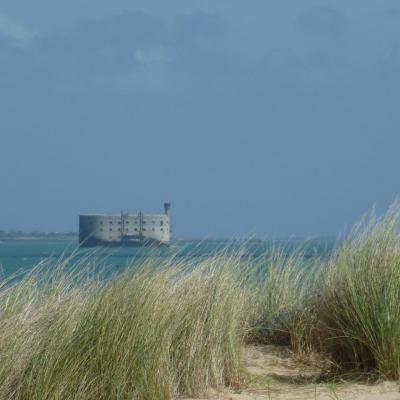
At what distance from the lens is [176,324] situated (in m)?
4.52

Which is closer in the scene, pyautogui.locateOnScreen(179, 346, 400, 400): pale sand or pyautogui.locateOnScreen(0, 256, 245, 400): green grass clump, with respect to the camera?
pyautogui.locateOnScreen(0, 256, 245, 400): green grass clump

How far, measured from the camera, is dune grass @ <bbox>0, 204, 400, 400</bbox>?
403 cm

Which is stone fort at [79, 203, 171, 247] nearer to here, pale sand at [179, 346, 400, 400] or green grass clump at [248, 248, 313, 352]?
green grass clump at [248, 248, 313, 352]

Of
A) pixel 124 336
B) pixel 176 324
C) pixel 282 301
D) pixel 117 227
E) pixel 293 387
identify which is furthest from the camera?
pixel 117 227

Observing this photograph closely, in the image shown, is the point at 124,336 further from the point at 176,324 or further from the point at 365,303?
the point at 365,303

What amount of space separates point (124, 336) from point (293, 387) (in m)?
1.23

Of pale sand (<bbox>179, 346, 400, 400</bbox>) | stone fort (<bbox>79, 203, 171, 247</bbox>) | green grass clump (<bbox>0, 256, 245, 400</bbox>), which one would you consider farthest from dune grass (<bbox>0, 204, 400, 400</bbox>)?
stone fort (<bbox>79, 203, 171, 247</bbox>)

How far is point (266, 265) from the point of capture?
6.91 metres

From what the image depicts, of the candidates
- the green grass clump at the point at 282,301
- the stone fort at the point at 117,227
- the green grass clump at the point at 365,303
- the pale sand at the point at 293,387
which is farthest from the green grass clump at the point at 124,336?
the stone fort at the point at 117,227

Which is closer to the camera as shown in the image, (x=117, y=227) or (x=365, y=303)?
(x=365, y=303)

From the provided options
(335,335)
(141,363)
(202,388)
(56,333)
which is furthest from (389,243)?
(56,333)

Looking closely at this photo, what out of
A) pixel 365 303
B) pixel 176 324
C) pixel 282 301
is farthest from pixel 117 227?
pixel 176 324

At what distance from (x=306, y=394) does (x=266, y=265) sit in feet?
7.55

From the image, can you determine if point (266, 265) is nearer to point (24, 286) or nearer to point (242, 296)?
point (242, 296)
